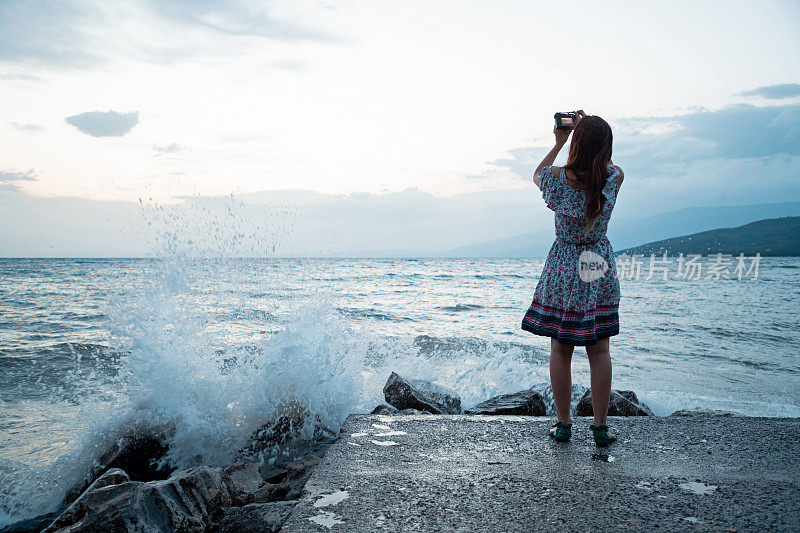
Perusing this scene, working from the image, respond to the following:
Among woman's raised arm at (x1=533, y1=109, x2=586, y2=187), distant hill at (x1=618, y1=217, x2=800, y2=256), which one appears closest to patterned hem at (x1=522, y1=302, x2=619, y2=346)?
woman's raised arm at (x1=533, y1=109, x2=586, y2=187)

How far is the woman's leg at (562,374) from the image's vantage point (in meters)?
3.10

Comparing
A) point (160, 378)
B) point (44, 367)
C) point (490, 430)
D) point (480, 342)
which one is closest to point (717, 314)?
point (480, 342)

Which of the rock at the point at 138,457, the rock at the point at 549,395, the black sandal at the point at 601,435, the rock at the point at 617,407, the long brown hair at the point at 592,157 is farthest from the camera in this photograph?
the rock at the point at 549,395

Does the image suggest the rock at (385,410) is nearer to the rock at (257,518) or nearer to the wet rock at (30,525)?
the rock at (257,518)

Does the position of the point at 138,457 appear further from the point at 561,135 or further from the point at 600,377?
the point at 561,135

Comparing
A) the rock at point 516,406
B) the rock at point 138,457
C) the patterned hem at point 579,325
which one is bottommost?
the rock at point 138,457

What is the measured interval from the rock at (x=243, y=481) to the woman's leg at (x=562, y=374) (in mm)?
1954

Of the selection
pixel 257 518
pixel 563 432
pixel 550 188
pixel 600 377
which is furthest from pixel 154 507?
pixel 550 188

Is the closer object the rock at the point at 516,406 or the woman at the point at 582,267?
the woman at the point at 582,267

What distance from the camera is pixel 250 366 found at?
508 centimetres

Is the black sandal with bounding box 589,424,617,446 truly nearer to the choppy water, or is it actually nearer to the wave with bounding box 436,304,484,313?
the choppy water

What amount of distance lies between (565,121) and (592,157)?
29 cm

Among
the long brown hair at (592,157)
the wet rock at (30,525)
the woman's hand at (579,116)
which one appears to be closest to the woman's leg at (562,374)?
the long brown hair at (592,157)

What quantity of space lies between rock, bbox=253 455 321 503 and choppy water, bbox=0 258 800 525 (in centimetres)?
104
